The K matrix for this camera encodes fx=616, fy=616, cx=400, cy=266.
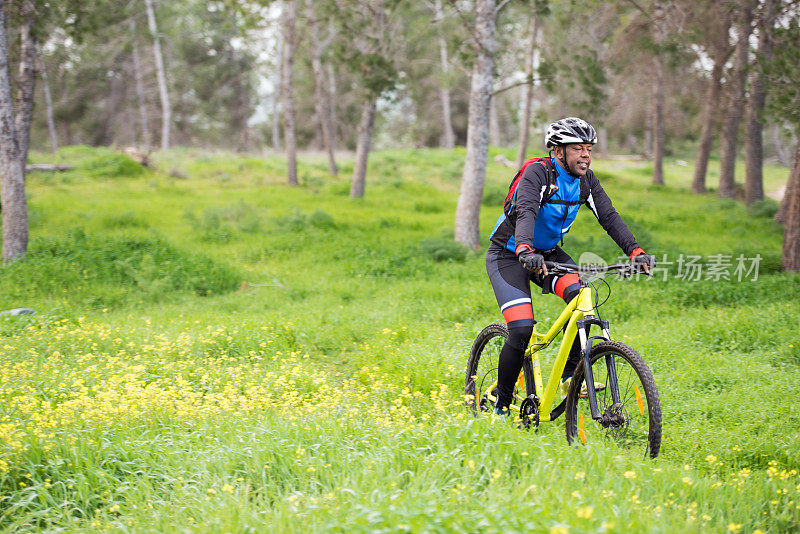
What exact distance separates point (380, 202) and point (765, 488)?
647 inches

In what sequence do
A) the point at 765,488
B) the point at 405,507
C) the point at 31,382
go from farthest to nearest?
the point at 31,382 → the point at 765,488 → the point at 405,507

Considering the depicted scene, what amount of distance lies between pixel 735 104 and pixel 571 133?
1891 cm

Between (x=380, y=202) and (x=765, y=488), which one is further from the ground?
(x=380, y=202)

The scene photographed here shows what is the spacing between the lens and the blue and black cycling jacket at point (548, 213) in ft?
14.7

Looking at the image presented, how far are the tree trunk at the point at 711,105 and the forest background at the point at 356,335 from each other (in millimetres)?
122

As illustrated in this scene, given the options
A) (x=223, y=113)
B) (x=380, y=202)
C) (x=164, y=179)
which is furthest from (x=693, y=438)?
(x=223, y=113)

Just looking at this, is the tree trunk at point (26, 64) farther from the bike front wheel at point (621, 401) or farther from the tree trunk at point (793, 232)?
the tree trunk at point (793, 232)

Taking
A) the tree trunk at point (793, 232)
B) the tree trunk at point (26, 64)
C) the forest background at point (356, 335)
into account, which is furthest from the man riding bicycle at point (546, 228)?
the tree trunk at point (26, 64)

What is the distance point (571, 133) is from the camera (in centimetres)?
452

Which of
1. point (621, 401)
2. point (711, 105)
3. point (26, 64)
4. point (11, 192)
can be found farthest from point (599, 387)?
point (711, 105)

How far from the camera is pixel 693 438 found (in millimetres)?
4926

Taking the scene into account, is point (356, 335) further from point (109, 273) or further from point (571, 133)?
point (109, 273)

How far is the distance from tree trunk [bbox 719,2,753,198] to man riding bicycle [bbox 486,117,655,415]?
47.2 feet

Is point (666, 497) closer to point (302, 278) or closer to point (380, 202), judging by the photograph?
point (302, 278)
